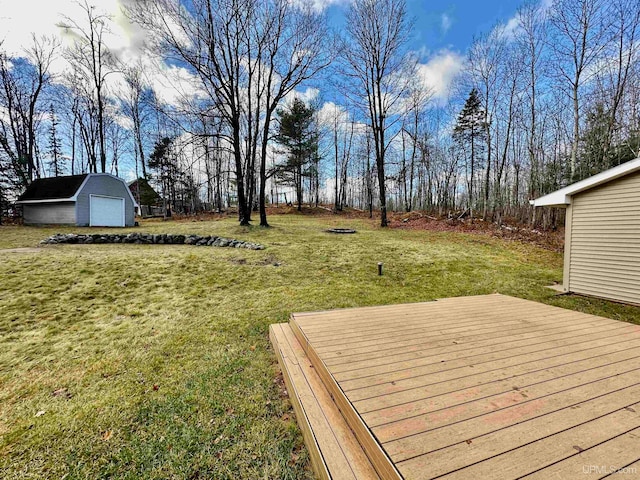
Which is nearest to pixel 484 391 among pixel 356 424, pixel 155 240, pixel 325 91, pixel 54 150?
pixel 356 424

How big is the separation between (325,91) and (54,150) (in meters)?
23.2

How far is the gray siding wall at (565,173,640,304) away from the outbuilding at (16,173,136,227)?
2020 centimetres

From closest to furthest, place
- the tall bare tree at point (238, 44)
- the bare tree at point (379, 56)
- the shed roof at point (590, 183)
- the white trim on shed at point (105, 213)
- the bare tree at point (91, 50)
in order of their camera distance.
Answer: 1. the shed roof at point (590, 183)
2. the tall bare tree at point (238, 44)
3. the bare tree at point (379, 56)
4. the white trim on shed at point (105, 213)
5. the bare tree at point (91, 50)

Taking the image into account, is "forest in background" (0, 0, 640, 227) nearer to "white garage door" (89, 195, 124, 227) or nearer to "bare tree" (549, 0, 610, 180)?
"bare tree" (549, 0, 610, 180)

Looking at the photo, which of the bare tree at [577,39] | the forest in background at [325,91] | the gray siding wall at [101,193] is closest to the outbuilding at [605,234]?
the forest in background at [325,91]

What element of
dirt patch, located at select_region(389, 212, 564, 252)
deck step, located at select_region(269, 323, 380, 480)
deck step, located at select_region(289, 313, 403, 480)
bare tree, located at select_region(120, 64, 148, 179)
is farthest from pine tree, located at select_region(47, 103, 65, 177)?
deck step, located at select_region(289, 313, 403, 480)

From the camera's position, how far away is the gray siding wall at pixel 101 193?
46.2 ft

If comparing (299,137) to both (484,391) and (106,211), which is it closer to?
(106,211)

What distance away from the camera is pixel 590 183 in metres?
5.36

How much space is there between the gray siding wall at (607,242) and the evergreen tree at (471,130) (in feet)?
43.0

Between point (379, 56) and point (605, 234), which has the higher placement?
point (379, 56)

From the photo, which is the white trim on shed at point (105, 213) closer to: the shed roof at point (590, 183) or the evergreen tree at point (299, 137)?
the evergreen tree at point (299, 137)

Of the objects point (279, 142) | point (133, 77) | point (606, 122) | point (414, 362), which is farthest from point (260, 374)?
point (133, 77)

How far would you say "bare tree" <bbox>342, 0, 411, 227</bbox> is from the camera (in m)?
13.2
